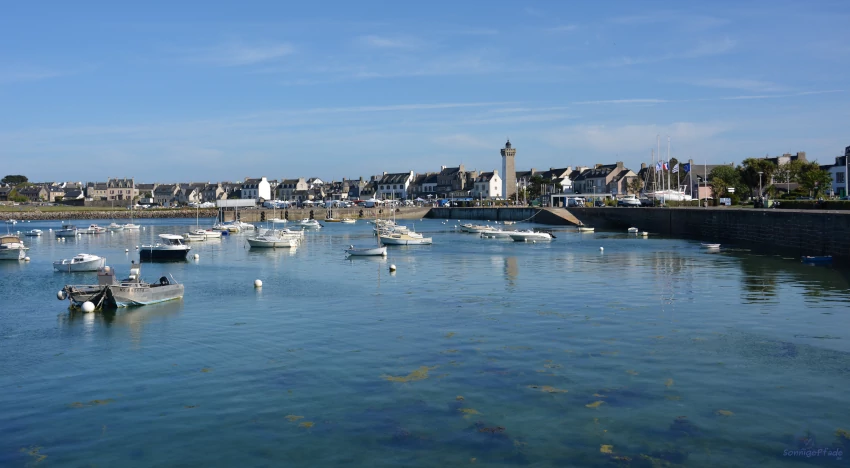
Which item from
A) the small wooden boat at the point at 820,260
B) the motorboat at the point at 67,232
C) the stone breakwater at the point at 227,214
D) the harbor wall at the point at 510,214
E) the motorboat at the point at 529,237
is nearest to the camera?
the small wooden boat at the point at 820,260

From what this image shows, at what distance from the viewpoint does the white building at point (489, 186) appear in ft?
625

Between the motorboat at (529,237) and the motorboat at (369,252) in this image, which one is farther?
the motorboat at (529,237)

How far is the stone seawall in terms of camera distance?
5066cm

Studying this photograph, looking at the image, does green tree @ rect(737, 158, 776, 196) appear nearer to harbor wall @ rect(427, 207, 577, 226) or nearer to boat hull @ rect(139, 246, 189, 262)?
harbor wall @ rect(427, 207, 577, 226)

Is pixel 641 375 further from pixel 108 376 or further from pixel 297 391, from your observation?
pixel 108 376

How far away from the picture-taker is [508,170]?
177625mm

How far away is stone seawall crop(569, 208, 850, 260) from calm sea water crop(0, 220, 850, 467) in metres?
13.0

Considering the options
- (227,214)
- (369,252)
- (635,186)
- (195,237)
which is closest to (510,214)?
(635,186)

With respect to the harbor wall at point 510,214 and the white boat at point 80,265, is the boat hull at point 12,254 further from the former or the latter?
the harbor wall at point 510,214

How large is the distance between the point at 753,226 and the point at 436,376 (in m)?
55.7

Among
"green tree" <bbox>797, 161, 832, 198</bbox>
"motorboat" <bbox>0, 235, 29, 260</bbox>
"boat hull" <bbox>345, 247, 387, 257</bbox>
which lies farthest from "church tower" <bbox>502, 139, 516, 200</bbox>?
"motorboat" <bbox>0, 235, 29, 260</bbox>

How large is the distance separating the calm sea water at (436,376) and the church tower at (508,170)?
451 ft

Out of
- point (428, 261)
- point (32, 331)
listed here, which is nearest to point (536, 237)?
point (428, 261)

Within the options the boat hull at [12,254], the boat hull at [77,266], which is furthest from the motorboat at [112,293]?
the boat hull at [12,254]
